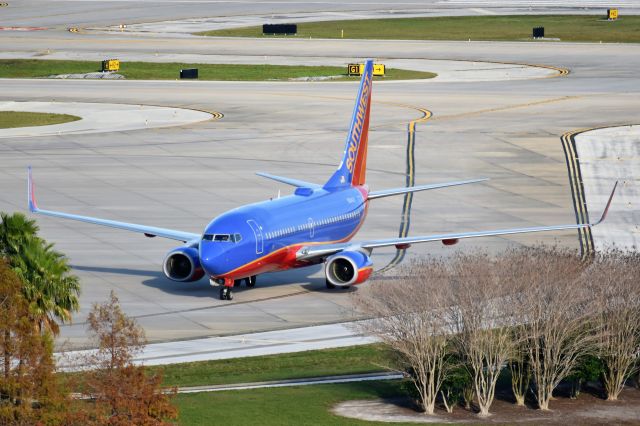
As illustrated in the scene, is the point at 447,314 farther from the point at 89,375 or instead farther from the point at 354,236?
the point at 354,236

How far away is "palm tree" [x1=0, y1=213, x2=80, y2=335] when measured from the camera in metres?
43.6

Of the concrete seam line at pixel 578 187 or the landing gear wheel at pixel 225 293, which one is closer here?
the landing gear wheel at pixel 225 293

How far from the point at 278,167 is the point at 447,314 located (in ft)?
156

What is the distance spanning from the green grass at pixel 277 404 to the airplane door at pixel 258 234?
11.8 metres

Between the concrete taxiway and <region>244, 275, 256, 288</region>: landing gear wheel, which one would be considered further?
<region>244, 275, 256, 288</region>: landing gear wheel

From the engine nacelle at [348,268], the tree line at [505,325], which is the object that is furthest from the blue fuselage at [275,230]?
the tree line at [505,325]

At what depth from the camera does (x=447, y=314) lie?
142 feet

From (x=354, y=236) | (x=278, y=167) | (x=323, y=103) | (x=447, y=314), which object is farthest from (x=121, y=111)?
(x=447, y=314)

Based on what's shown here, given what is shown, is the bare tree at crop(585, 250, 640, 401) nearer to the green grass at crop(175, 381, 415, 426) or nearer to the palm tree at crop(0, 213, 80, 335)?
the green grass at crop(175, 381, 415, 426)

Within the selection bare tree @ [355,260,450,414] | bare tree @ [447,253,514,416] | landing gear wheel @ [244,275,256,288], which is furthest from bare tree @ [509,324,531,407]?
landing gear wheel @ [244,275,256,288]

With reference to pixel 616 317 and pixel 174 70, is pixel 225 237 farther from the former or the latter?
pixel 174 70

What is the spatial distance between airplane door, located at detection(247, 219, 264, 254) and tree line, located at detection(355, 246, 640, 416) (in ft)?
42.6

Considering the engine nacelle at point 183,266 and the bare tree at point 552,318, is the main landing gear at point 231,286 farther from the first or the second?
the bare tree at point 552,318

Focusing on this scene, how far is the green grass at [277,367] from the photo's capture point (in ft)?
155
